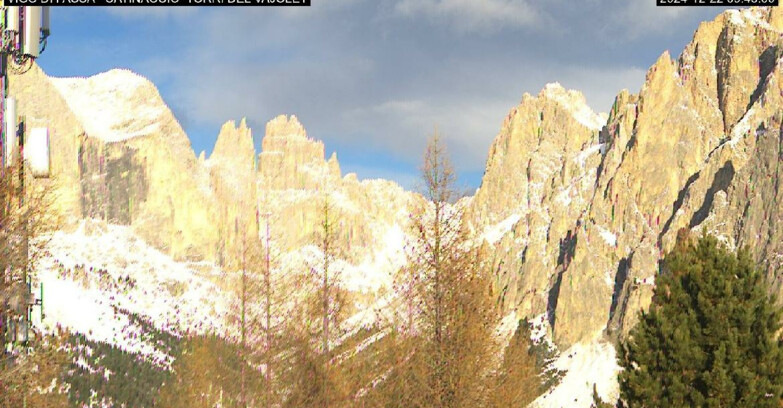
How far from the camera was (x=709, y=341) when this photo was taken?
97.3ft

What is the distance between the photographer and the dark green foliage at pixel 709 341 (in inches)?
1122

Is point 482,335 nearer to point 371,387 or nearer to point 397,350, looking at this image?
point 397,350

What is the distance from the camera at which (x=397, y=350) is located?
2823cm

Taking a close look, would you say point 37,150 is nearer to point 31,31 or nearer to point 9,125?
point 9,125

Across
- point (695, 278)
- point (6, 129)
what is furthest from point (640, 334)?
point (6, 129)

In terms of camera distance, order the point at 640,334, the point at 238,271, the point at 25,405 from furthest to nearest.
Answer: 1. the point at 640,334
2. the point at 238,271
3. the point at 25,405

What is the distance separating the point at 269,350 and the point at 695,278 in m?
14.6

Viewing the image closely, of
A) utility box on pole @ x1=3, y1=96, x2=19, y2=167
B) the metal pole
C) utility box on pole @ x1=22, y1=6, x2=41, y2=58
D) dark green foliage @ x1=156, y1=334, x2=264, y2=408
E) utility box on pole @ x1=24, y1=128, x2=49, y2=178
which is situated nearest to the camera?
utility box on pole @ x1=24, y1=128, x2=49, y2=178

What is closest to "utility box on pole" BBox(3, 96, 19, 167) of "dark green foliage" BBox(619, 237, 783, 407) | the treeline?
the treeline

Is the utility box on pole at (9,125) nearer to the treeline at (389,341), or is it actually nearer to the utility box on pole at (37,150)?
the utility box on pole at (37,150)

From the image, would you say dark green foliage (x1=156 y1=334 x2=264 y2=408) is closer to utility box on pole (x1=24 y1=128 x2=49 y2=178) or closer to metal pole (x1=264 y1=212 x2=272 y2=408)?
metal pole (x1=264 y1=212 x2=272 y2=408)

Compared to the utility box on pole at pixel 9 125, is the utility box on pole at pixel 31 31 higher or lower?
higher

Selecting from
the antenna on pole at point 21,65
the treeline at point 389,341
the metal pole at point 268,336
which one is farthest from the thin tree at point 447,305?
the antenna on pole at point 21,65

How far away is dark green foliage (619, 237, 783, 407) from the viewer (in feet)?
93.5
